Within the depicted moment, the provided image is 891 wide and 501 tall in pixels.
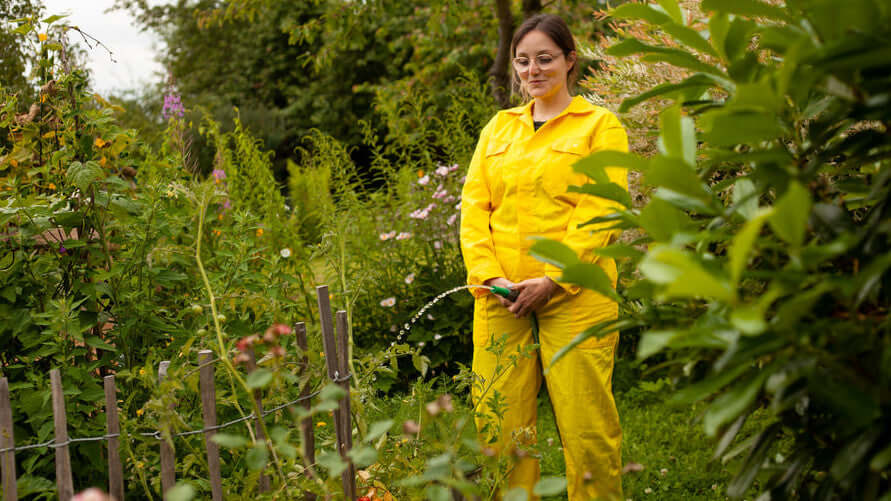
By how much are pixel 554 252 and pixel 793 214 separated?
309 mm

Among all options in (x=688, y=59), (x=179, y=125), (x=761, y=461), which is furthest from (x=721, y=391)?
(x=179, y=125)

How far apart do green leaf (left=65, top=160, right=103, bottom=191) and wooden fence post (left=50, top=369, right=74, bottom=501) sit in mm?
815

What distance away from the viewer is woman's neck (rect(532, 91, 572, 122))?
93.5 inches

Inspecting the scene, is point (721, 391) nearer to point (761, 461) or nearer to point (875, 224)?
Result: point (761, 461)

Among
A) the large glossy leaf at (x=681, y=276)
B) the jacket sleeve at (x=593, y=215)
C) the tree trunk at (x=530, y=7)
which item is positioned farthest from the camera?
the tree trunk at (x=530, y=7)

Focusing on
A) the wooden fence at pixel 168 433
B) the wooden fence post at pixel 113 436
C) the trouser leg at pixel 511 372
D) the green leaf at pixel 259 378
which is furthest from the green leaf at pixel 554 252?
the trouser leg at pixel 511 372

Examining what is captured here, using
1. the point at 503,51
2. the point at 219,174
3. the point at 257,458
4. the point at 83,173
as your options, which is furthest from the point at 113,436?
the point at 503,51

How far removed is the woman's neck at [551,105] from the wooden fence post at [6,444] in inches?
68.8

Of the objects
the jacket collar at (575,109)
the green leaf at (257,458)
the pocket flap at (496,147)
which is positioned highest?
the jacket collar at (575,109)

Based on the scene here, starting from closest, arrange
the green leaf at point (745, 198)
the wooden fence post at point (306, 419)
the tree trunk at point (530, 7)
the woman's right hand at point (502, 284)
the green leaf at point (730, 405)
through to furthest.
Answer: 1. the green leaf at point (730, 405)
2. the green leaf at point (745, 198)
3. the wooden fence post at point (306, 419)
4. the woman's right hand at point (502, 284)
5. the tree trunk at point (530, 7)

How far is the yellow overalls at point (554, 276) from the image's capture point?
7.30ft

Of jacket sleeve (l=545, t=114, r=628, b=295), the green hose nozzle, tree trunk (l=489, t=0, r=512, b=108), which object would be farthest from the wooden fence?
tree trunk (l=489, t=0, r=512, b=108)

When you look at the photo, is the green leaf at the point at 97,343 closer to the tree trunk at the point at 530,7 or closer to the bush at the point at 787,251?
the bush at the point at 787,251

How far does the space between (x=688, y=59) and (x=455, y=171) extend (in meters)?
3.77
